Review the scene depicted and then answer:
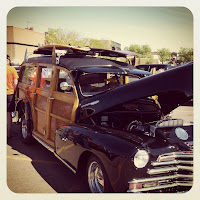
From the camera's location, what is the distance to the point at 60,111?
3648 millimetres

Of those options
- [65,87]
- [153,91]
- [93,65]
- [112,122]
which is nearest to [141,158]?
[153,91]

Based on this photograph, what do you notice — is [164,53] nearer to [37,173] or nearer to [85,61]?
[85,61]

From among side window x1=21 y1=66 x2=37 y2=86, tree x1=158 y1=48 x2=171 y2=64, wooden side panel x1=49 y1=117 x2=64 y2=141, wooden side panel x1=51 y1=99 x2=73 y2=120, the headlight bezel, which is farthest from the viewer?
tree x1=158 y1=48 x2=171 y2=64

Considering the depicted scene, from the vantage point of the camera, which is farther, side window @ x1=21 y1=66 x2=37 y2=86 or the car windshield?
side window @ x1=21 y1=66 x2=37 y2=86

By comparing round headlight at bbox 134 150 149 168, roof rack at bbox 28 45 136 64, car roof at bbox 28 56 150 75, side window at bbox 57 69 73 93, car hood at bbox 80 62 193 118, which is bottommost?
round headlight at bbox 134 150 149 168

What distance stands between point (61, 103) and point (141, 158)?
176cm

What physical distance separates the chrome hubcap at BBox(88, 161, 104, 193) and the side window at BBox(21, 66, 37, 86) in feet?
8.29

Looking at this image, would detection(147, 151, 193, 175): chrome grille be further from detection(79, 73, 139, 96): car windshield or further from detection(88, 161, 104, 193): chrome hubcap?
detection(79, 73, 139, 96): car windshield

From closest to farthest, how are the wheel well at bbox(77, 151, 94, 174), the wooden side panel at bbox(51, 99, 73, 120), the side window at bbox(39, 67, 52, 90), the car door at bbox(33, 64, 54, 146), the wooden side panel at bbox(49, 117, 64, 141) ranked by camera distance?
the wheel well at bbox(77, 151, 94, 174) → the wooden side panel at bbox(51, 99, 73, 120) → the wooden side panel at bbox(49, 117, 64, 141) → the car door at bbox(33, 64, 54, 146) → the side window at bbox(39, 67, 52, 90)

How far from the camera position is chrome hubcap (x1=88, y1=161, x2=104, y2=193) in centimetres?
267

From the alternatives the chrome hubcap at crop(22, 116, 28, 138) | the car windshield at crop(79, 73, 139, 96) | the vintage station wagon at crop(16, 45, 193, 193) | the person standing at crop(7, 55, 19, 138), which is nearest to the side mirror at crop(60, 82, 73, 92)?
the vintage station wagon at crop(16, 45, 193, 193)

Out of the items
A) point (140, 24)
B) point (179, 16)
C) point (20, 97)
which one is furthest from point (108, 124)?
point (20, 97)

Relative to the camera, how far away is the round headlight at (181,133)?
2.67 meters

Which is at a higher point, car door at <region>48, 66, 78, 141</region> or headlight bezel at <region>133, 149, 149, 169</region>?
car door at <region>48, 66, 78, 141</region>
